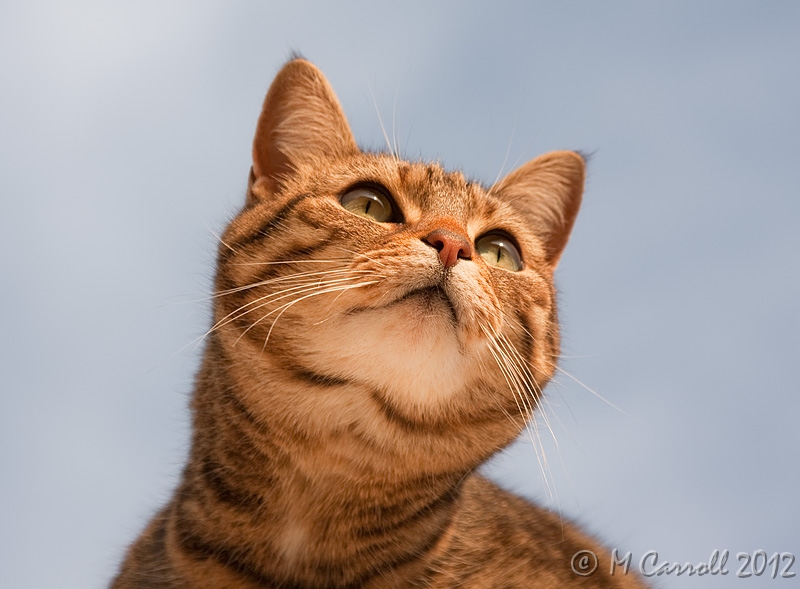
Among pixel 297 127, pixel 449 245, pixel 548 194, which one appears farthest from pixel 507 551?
pixel 297 127

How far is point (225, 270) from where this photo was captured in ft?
11.1

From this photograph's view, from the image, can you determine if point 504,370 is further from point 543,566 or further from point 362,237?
point 543,566

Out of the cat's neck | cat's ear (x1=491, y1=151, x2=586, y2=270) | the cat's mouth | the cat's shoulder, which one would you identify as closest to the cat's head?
the cat's mouth

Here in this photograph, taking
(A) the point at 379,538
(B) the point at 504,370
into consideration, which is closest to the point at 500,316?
(B) the point at 504,370

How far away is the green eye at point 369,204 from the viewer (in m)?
3.38

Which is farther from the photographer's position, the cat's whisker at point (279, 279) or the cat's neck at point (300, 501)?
the cat's neck at point (300, 501)

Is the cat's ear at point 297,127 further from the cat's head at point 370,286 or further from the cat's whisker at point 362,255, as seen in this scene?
the cat's whisker at point 362,255

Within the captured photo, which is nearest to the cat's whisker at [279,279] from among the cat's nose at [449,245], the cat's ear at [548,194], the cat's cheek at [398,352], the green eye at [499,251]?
the cat's cheek at [398,352]

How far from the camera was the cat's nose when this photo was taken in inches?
115

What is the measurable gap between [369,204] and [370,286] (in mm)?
678

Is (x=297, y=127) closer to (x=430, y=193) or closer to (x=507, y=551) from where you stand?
(x=430, y=193)

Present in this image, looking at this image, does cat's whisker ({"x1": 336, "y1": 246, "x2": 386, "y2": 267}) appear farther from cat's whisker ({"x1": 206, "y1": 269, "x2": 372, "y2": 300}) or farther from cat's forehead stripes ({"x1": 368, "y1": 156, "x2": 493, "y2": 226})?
cat's forehead stripes ({"x1": 368, "y1": 156, "x2": 493, "y2": 226})

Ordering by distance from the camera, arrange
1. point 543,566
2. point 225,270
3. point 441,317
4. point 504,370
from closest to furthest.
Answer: point 441,317
point 504,370
point 225,270
point 543,566

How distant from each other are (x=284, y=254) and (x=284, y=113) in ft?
3.16
